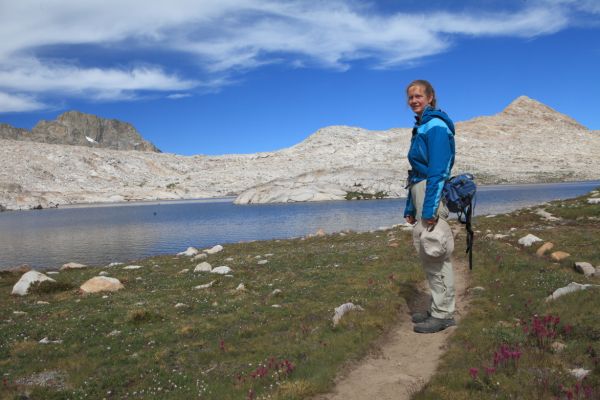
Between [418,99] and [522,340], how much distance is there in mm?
6529

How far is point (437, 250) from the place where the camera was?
1107 centimetres

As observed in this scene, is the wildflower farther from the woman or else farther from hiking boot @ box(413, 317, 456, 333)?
hiking boot @ box(413, 317, 456, 333)

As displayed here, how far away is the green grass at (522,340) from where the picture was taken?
8.20 m

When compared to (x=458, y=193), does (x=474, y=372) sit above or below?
below

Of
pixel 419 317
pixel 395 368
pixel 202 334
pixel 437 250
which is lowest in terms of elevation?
pixel 202 334

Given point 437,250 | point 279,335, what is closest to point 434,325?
point 437,250

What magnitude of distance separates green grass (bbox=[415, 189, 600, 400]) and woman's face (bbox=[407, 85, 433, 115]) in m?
6.08

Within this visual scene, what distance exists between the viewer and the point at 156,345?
44.7 feet

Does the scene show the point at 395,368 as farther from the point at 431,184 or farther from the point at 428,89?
the point at 428,89

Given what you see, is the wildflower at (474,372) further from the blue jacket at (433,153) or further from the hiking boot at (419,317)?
the hiking boot at (419,317)

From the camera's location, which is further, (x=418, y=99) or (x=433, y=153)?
(x=418, y=99)

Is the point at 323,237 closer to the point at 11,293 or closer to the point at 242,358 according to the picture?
the point at 11,293

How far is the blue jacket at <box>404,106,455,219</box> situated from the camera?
34.8 feet

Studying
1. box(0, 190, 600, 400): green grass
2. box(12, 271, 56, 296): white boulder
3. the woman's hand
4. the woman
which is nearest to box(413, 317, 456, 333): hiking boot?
the woman
